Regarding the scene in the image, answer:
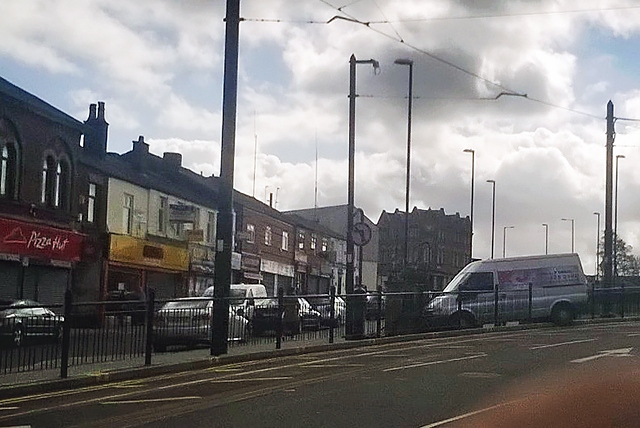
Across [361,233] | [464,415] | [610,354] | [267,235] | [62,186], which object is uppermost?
[62,186]

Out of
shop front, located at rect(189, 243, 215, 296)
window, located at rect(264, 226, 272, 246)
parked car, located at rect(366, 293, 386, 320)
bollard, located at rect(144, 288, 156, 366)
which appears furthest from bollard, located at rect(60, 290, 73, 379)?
window, located at rect(264, 226, 272, 246)

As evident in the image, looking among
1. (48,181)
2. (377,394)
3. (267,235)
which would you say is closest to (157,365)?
(377,394)

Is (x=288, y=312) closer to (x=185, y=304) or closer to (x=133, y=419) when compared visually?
(x=185, y=304)

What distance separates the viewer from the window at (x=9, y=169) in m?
35.0

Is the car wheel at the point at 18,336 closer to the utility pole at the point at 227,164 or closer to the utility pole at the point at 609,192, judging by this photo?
the utility pole at the point at 227,164

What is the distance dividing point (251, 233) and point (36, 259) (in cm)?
2241

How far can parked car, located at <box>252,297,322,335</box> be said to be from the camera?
72.6 ft

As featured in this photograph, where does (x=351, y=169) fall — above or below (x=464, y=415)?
above

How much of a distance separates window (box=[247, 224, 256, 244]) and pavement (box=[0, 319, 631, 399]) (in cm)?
3314

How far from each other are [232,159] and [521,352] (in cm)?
733

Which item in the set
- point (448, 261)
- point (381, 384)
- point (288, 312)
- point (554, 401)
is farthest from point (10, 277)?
point (448, 261)

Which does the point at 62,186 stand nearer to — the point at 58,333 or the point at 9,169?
the point at 9,169

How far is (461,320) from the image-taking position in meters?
29.0

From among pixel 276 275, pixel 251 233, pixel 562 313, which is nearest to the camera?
pixel 562 313
